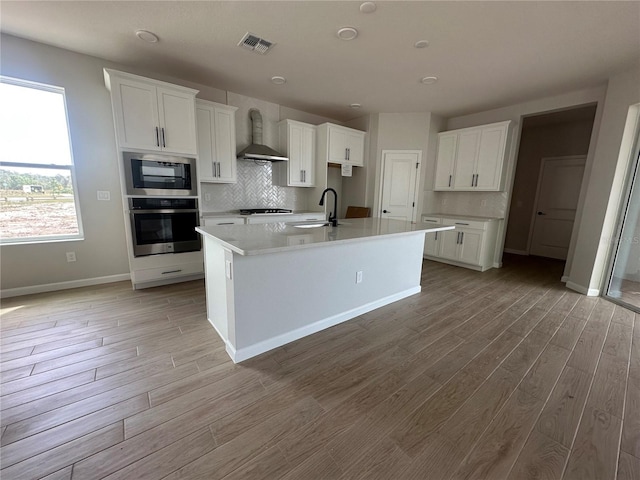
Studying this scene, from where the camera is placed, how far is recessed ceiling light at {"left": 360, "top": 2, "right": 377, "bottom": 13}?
6.65 ft

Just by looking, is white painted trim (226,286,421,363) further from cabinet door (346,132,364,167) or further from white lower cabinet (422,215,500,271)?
cabinet door (346,132,364,167)

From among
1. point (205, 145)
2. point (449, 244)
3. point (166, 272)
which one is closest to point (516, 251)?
point (449, 244)

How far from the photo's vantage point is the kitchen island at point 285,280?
1823mm

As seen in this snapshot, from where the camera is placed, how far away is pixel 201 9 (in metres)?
2.14

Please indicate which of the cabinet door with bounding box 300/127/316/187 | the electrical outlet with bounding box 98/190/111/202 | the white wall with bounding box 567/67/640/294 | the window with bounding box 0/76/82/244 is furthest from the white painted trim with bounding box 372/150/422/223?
the window with bounding box 0/76/82/244

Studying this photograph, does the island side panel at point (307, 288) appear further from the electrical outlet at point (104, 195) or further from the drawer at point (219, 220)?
the electrical outlet at point (104, 195)

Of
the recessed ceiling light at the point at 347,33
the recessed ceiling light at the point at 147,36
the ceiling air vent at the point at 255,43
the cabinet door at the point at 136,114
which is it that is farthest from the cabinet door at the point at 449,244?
the recessed ceiling light at the point at 147,36

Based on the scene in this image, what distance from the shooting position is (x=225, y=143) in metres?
3.76

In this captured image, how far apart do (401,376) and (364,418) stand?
47 centimetres

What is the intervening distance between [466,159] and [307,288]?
4120 millimetres

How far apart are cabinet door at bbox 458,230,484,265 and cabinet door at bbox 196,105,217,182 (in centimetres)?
422

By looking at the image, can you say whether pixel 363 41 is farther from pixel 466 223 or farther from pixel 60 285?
pixel 60 285

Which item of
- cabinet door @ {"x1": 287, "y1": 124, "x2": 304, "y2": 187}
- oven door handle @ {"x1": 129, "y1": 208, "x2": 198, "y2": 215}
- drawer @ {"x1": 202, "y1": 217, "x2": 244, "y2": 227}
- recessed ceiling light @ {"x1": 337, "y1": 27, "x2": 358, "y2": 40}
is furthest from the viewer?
cabinet door @ {"x1": 287, "y1": 124, "x2": 304, "y2": 187}

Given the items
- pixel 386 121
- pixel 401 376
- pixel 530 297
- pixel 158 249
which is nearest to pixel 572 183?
pixel 530 297
